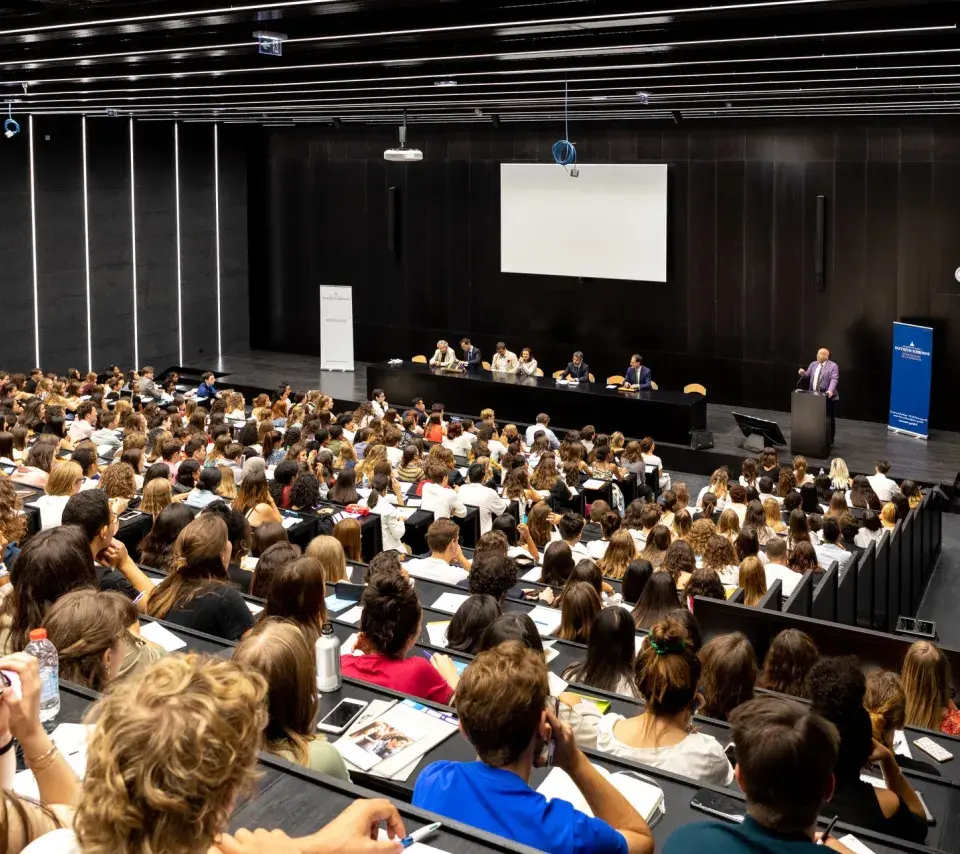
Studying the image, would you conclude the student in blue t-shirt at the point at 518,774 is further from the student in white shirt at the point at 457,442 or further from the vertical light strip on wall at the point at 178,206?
the vertical light strip on wall at the point at 178,206

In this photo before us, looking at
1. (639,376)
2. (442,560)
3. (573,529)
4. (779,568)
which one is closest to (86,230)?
(639,376)

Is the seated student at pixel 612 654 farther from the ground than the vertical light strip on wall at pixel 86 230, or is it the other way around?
the vertical light strip on wall at pixel 86 230

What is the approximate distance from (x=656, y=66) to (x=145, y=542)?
512 cm

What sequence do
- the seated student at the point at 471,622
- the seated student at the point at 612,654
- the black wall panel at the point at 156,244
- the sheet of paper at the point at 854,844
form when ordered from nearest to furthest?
the sheet of paper at the point at 854,844 < the seated student at the point at 612,654 < the seated student at the point at 471,622 < the black wall panel at the point at 156,244

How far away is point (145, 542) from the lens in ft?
17.6

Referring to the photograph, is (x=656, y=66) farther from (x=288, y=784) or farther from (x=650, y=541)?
(x=288, y=784)

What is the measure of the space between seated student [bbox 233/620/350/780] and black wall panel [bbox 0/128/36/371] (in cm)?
1452

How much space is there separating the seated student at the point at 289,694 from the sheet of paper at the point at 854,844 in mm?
1250

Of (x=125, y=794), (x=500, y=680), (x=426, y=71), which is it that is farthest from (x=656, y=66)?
(x=125, y=794)

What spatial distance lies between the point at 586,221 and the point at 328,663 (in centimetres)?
1314

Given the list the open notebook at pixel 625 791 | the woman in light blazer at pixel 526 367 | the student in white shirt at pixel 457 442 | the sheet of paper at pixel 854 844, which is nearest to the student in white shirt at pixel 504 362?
the woman in light blazer at pixel 526 367

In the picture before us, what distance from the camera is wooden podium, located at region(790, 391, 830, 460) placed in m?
12.6

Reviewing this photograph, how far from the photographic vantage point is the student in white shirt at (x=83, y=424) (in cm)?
1043

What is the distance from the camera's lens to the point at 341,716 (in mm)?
3301
